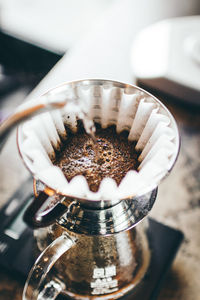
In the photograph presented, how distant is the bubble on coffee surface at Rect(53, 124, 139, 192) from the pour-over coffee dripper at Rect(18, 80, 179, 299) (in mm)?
19

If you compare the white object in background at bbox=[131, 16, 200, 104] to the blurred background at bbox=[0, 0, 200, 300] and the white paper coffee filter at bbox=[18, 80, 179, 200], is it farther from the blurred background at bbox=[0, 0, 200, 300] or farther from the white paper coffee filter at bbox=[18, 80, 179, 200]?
the white paper coffee filter at bbox=[18, 80, 179, 200]

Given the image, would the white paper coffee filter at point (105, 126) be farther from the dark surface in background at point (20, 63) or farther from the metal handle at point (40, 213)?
the dark surface in background at point (20, 63)

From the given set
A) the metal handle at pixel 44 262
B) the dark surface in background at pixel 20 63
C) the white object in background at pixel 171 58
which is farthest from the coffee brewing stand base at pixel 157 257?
the dark surface in background at pixel 20 63

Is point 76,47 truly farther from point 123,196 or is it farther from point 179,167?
point 123,196

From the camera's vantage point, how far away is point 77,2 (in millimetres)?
2242

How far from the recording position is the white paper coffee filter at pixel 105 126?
15.3 inches

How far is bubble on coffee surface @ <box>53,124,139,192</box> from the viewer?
489mm

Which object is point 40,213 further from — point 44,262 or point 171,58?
point 171,58

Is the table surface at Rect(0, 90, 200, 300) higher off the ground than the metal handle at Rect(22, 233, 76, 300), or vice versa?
the table surface at Rect(0, 90, 200, 300)

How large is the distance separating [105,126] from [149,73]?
44cm

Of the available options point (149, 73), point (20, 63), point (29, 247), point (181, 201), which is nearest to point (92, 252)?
point (29, 247)

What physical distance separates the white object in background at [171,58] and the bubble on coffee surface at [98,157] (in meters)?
0.43

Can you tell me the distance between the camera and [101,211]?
47 cm

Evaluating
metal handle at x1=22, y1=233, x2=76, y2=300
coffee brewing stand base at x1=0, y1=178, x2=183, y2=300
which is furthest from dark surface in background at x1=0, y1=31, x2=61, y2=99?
metal handle at x1=22, y1=233, x2=76, y2=300
